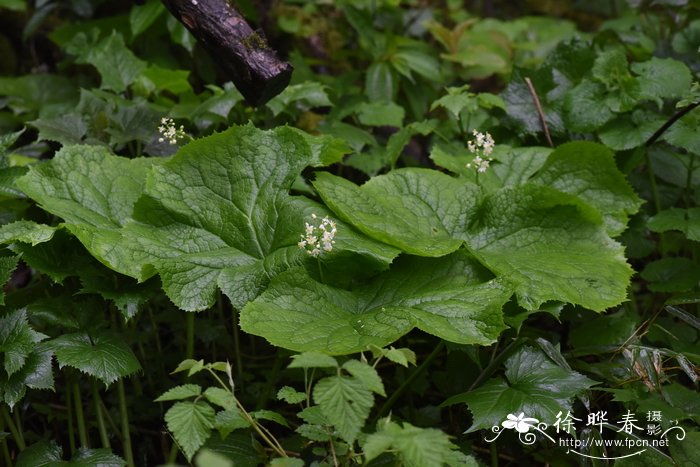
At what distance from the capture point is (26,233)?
6.38 feet

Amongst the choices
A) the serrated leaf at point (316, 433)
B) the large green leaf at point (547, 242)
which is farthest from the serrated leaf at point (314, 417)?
the large green leaf at point (547, 242)

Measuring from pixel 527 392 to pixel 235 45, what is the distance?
1438 millimetres

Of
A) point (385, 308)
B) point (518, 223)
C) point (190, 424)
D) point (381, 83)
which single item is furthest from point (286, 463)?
point (381, 83)

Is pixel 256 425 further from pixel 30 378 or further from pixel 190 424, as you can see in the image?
pixel 30 378

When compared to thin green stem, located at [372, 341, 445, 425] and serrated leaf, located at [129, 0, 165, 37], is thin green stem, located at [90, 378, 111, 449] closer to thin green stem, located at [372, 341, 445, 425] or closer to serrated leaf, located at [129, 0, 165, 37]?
thin green stem, located at [372, 341, 445, 425]

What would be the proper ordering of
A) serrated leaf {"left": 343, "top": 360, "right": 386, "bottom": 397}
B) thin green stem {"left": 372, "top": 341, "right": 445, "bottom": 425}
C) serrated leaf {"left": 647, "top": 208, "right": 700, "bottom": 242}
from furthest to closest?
serrated leaf {"left": 647, "top": 208, "right": 700, "bottom": 242} → thin green stem {"left": 372, "top": 341, "right": 445, "bottom": 425} → serrated leaf {"left": 343, "top": 360, "right": 386, "bottom": 397}

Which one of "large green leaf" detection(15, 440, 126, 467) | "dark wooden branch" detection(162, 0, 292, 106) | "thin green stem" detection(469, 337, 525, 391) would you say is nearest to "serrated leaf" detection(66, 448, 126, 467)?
"large green leaf" detection(15, 440, 126, 467)

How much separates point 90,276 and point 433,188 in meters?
1.09

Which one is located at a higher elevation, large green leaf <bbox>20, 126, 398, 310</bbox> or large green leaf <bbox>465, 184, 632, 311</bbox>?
large green leaf <bbox>20, 126, 398, 310</bbox>

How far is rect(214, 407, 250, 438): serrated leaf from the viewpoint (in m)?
1.55

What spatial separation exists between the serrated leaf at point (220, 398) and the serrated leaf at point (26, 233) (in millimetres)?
749

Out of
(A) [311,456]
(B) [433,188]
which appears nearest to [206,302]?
(A) [311,456]

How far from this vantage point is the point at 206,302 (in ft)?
6.29

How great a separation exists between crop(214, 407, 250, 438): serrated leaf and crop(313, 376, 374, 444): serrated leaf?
0.26m
